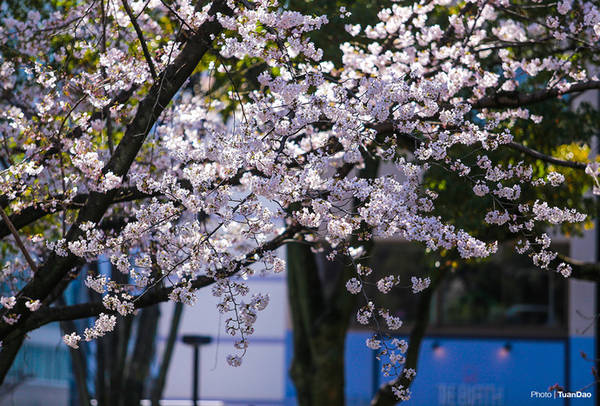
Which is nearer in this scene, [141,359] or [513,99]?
[513,99]

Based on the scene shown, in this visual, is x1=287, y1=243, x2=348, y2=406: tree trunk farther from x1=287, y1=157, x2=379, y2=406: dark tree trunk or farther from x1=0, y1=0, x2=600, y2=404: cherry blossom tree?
x1=0, y1=0, x2=600, y2=404: cherry blossom tree

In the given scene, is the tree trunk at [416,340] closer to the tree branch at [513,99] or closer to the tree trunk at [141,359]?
the tree trunk at [141,359]

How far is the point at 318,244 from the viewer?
6.87 m

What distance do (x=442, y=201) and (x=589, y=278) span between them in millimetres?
1997

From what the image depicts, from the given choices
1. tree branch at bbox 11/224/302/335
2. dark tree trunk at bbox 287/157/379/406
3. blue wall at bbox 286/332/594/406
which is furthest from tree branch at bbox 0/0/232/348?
blue wall at bbox 286/332/594/406

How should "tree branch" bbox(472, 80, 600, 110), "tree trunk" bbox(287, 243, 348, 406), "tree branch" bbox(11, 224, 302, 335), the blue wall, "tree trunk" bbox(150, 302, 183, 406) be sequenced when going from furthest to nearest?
1. the blue wall
2. "tree trunk" bbox(150, 302, 183, 406)
3. "tree trunk" bbox(287, 243, 348, 406)
4. "tree branch" bbox(472, 80, 600, 110)
5. "tree branch" bbox(11, 224, 302, 335)

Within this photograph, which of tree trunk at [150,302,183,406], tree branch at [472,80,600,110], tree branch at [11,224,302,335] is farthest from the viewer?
tree trunk at [150,302,183,406]

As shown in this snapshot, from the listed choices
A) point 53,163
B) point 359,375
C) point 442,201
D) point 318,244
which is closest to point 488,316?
point 359,375

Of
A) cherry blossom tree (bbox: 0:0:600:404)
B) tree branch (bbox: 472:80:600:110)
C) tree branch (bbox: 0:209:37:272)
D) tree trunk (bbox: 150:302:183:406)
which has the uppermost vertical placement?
tree branch (bbox: 472:80:600:110)

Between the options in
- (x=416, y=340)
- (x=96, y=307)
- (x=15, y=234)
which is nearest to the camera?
(x=15, y=234)

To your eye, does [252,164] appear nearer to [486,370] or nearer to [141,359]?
[141,359]

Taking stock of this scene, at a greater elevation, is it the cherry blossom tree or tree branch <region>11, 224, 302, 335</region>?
the cherry blossom tree

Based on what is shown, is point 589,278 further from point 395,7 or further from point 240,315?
point 240,315

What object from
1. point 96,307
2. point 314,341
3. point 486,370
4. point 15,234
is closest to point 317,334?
point 314,341
